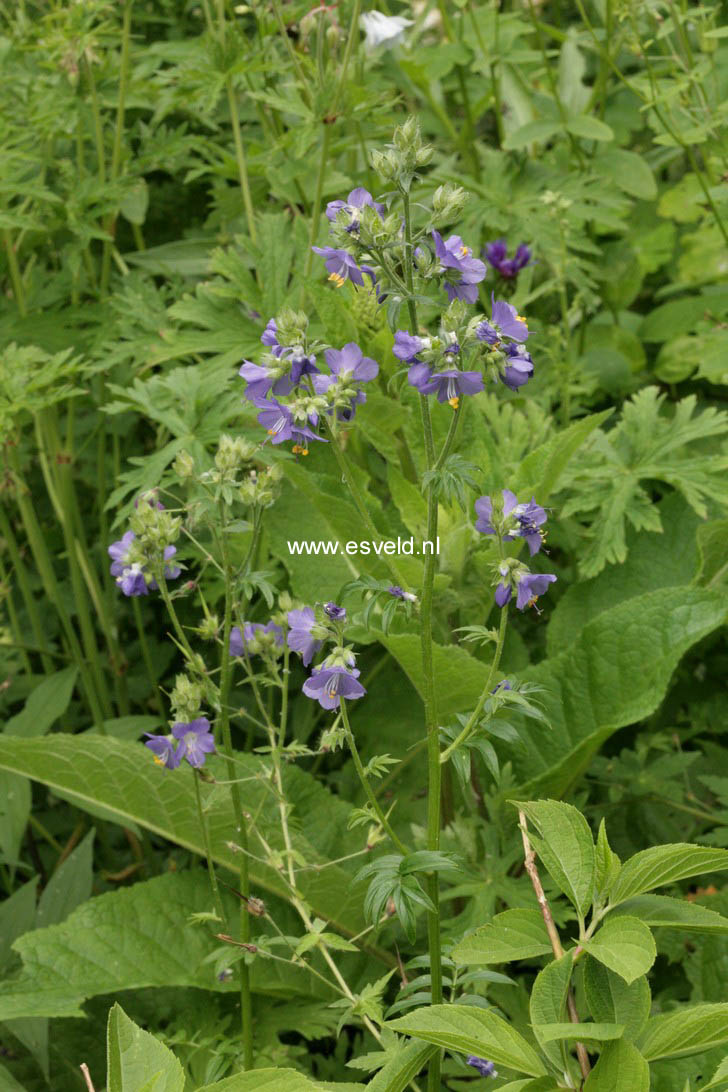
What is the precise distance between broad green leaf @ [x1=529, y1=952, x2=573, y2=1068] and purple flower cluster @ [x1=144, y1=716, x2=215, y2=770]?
0.58 metres

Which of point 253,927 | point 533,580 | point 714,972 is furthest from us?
point 253,927

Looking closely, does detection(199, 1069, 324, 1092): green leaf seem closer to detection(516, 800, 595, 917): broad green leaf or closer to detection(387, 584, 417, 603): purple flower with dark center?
detection(516, 800, 595, 917): broad green leaf

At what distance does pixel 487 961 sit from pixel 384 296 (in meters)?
0.73

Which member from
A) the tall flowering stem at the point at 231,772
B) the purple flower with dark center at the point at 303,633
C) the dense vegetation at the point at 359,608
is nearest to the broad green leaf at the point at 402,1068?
the dense vegetation at the point at 359,608

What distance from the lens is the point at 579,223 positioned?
9.30ft

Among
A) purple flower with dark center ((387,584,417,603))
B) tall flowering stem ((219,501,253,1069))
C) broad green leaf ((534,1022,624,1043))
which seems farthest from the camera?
tall flowering stem ((219,501,253,1069))

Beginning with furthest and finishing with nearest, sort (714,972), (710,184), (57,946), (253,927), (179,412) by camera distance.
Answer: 1. (710,184)
2. (179,412)
3. (253,927)
4. (57,946)
5. (714,972)

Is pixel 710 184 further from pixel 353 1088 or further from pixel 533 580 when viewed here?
pixel 353 1088

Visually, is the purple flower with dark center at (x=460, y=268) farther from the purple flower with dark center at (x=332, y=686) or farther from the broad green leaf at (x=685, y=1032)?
the broad green leaf at (x=685, y=1032)

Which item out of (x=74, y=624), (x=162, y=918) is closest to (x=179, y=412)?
(x=74, y=624)

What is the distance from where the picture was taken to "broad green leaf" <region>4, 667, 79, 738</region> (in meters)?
2.29

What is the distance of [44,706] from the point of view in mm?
2346

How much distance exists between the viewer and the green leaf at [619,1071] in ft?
3.50

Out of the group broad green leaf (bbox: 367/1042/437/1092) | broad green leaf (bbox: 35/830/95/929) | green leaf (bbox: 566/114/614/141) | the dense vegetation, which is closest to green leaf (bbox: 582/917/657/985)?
the dense vegetation
